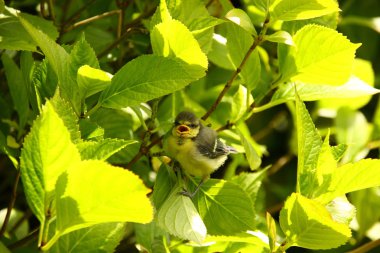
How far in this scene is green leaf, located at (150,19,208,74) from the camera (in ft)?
3.55

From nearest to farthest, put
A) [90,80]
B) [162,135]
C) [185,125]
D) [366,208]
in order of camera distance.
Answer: [90,80]
[162,135]
[185,125]
[366,208]

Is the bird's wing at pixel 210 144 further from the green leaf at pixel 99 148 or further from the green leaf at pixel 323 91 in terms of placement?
the green leaf at pixel 99 148

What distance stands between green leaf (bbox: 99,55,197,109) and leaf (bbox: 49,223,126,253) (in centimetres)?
22

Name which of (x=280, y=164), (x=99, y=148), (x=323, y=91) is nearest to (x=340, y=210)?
(x=323, y=91)

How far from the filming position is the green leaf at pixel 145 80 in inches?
41.8

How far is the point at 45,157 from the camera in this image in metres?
0.84

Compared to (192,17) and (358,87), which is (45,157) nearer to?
(192,17)

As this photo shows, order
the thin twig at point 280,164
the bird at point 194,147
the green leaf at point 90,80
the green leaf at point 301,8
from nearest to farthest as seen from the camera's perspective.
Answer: the green leaf at point 90,80, the green leaf at point 301,8, the bird at point 194,147, the thin twig at point 280,164

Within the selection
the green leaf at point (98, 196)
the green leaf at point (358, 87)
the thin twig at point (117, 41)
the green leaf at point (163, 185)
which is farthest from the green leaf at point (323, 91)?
the green leaf at point (98, 196)

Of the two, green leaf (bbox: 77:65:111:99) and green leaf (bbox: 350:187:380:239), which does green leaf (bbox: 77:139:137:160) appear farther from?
green leaf (bbox: 350:187:380:239)

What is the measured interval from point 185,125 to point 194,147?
0.12 metres

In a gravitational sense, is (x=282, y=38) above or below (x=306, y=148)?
above

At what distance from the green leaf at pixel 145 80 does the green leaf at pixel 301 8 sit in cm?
23

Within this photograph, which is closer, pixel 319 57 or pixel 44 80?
pixel 44 80
